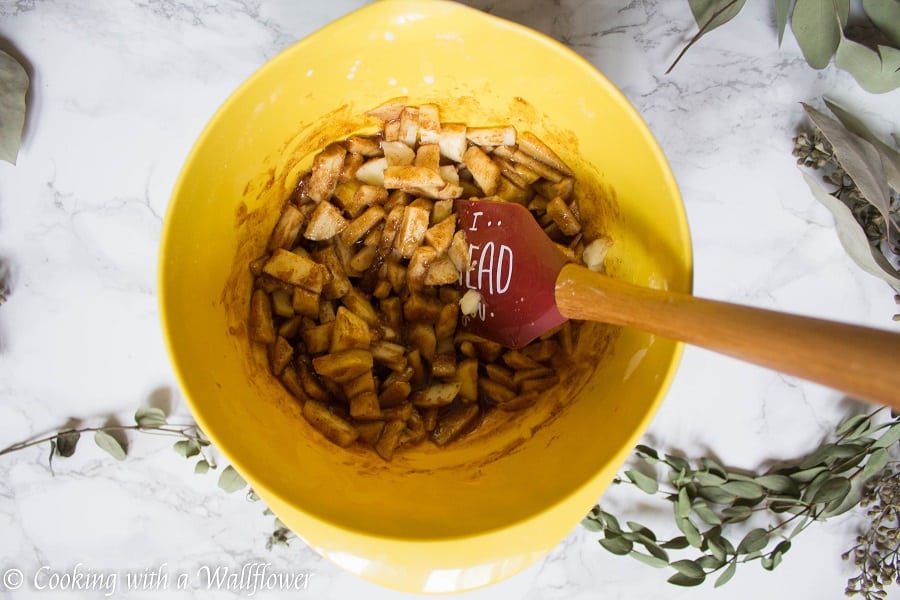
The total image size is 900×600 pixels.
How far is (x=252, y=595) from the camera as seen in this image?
1183 mm

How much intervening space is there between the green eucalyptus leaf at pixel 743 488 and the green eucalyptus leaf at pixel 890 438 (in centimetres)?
19

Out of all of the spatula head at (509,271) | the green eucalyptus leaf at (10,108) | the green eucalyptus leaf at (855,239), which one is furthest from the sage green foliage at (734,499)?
the green eucalyptus leaf at (10,108)

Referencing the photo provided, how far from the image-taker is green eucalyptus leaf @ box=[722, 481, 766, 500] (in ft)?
3.78

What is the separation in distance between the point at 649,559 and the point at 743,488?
0.62 ft

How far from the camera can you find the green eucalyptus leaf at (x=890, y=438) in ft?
3.59

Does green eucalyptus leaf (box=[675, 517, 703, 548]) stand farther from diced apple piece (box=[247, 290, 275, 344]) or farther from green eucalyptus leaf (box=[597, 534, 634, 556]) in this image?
diced apple piece (box=[247, 290, 275, 344])

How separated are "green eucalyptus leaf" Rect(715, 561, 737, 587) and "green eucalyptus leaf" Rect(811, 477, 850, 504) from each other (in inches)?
6.3

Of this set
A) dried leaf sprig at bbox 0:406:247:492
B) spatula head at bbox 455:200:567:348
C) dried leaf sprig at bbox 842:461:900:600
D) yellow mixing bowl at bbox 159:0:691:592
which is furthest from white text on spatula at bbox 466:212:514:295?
dried leaf sprig at bbox 842:461:900:600

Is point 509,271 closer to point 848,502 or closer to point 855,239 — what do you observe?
point 855,239

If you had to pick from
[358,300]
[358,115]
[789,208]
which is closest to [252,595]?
[358,300]

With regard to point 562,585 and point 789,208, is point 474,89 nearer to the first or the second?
point 789,208

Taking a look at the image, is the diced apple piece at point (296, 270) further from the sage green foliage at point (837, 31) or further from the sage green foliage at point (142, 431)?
Answer: the sage green foliage at point (837, 31)

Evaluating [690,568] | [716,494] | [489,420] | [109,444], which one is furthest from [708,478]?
[109,444]

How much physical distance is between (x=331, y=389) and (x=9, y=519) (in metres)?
0.61
